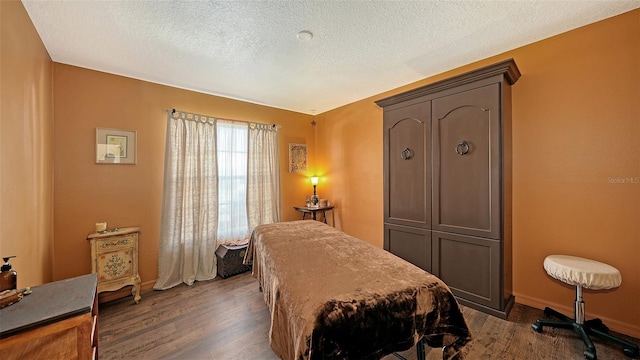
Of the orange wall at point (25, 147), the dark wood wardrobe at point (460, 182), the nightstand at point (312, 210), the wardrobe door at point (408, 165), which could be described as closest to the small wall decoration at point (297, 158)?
the nightstand at point (312, 210)

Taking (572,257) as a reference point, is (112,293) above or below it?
below

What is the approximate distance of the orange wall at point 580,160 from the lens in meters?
1.92

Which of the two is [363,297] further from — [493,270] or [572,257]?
[572,257]

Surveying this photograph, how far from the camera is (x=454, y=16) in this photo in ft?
6.15

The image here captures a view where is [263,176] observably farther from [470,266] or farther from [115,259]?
[470,266]

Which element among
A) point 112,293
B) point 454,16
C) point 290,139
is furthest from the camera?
point 290,139

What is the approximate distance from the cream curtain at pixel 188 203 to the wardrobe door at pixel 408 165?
2448 millimetres

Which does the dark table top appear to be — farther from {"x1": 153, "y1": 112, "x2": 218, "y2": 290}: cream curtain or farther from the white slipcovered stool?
the white slipcovered stool

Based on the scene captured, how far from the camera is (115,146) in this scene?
9.04 feet

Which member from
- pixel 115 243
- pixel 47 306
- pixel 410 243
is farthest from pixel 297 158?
pixel 47 306

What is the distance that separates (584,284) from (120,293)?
4471mm

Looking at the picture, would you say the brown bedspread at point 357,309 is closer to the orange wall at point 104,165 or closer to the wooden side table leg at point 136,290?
the wooden side table leg at point 136,290

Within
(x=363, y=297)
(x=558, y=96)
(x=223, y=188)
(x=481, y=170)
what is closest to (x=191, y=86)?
(x=223, y=188)

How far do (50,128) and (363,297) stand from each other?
331 cm
